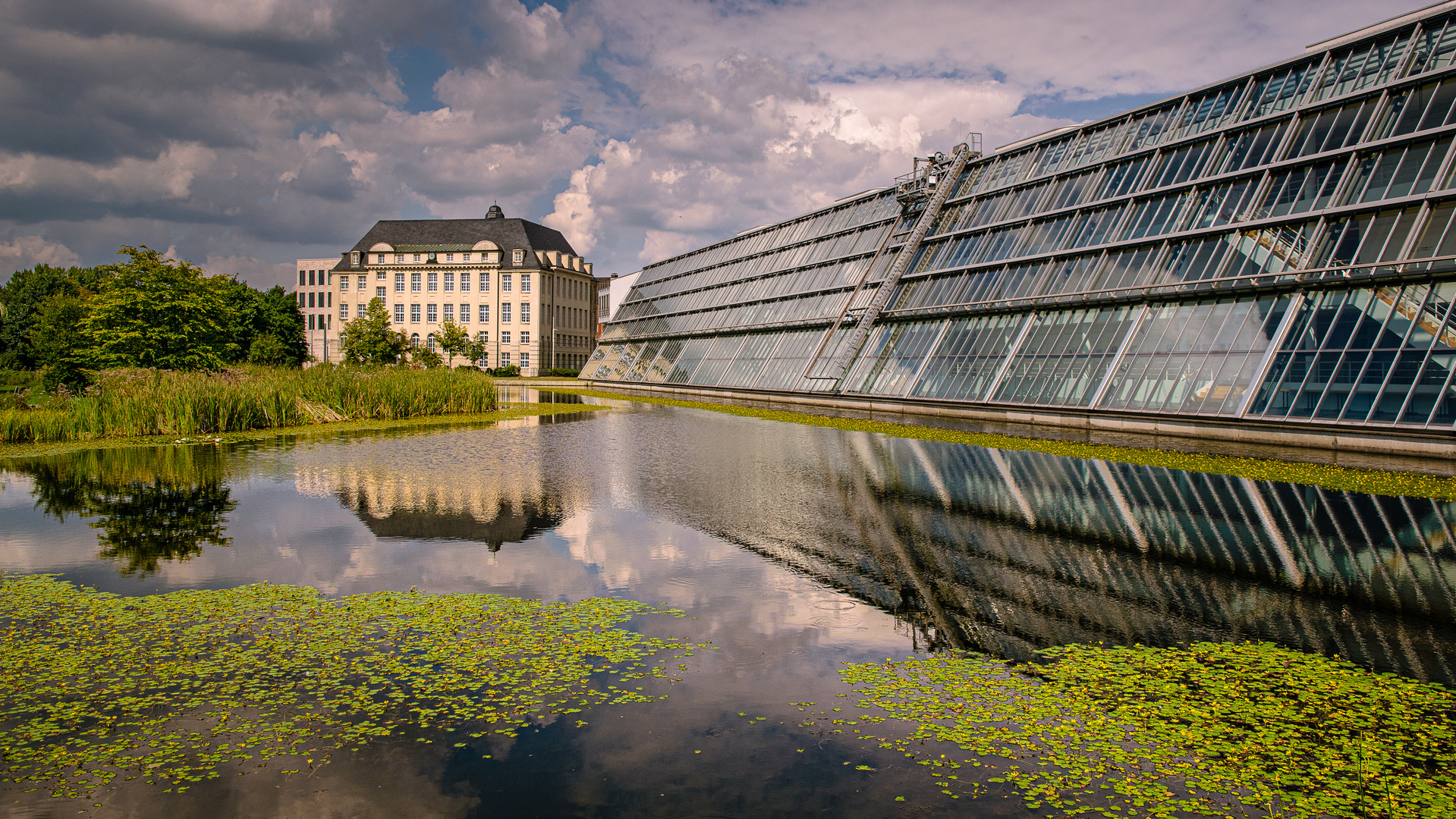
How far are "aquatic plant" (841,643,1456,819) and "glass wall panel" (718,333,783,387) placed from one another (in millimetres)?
49878

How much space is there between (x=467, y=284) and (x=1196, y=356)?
107003mm

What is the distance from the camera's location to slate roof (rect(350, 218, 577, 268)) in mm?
120188

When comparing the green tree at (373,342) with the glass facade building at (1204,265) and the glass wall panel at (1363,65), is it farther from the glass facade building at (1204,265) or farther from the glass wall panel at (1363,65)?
the glass wall panel at (1363,65)

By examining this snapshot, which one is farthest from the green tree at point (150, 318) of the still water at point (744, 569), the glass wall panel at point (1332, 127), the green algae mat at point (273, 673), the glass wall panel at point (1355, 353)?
the glass wall panel at point (1332, 127)

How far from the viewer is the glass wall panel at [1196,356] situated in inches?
1052

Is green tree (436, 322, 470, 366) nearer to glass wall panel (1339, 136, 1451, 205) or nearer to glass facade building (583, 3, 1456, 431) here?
glass facade building (583, 3, 1456, 431)

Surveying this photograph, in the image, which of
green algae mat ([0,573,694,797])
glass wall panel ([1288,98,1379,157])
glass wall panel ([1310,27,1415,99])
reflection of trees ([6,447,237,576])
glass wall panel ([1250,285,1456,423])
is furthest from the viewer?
glass wall panel ([1310,27,1415,99])

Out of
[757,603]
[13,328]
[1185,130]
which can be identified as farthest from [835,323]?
[13,328]

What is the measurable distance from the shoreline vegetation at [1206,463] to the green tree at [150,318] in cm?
3458

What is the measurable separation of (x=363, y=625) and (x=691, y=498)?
8544mm

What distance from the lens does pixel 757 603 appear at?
896 centimetres

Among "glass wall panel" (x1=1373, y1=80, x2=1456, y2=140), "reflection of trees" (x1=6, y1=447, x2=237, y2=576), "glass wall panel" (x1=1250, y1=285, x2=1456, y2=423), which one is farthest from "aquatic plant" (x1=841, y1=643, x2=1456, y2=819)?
"glass wall panel" (x1=1373, y1=80, x2=1456, y2=140)

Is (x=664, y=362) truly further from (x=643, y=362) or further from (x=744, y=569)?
(x=744, y=569)

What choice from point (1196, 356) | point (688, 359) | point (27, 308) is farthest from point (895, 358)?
point (27, 308)
